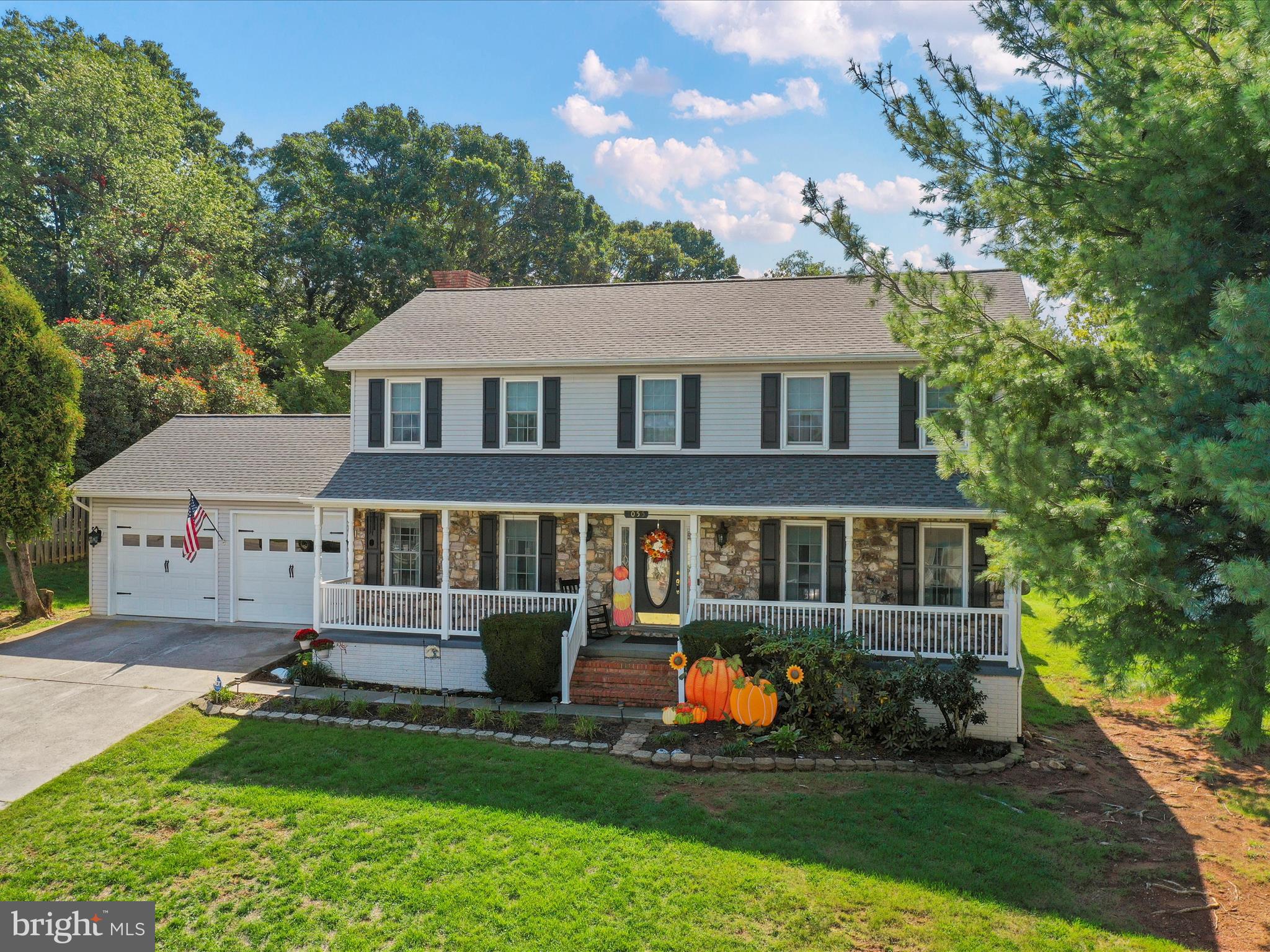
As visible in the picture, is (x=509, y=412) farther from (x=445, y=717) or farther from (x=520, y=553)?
(x=445, y=717)

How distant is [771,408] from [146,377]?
17.6 metres

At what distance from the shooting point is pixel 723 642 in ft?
38.5

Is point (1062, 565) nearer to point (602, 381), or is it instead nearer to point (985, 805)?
point (985, 805)

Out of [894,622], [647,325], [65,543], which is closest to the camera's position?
[894,622]

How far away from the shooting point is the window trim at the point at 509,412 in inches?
594

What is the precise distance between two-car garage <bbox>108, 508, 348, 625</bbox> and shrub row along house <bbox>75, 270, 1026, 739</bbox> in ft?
→ 0.16

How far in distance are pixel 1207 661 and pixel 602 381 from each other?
10570mm

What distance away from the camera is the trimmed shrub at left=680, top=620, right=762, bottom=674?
11727 millimetres

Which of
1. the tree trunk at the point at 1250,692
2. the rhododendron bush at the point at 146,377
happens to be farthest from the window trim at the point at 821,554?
the rhododendron bush at the point at 146,377

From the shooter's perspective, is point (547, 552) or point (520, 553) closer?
point (547, 552)

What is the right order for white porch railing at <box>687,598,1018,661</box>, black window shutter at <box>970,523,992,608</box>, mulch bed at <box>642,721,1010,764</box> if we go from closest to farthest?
mulch bed at <box>642,721,1010,764</box>, white porch railing at <box>687,598,1018,661</box>, black window shutter at <box>970,523,992,608</box>

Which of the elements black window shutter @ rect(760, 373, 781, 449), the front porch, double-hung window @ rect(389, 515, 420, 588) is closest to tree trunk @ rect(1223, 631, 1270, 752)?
the front porch

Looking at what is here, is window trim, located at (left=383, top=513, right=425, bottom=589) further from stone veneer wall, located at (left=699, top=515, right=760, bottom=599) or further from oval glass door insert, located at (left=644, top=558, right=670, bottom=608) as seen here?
stone veneer wall, located at (left=699, top=515, right=760, bottom=599)

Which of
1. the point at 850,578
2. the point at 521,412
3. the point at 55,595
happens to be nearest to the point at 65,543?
the point at 55,595
